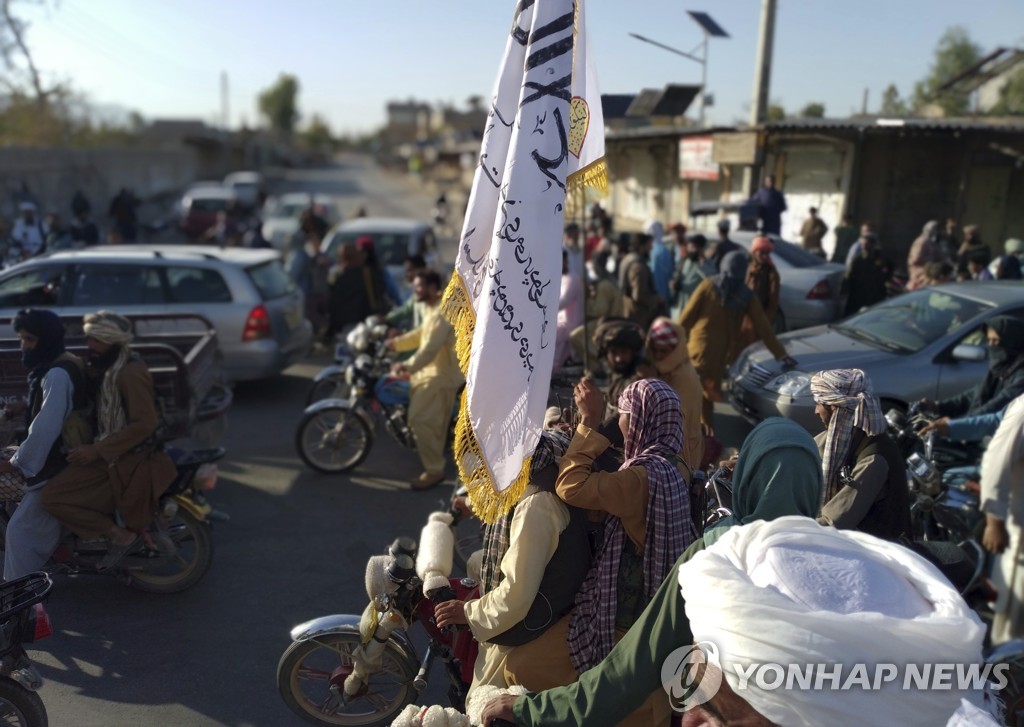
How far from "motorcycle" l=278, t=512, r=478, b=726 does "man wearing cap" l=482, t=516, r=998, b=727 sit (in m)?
1.44

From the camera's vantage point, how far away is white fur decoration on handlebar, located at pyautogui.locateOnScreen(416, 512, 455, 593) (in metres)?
3.34

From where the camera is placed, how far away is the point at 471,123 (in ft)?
286

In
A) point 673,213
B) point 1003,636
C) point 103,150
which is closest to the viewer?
point 1003,636

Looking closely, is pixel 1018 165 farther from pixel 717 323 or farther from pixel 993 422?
pixel 993 422

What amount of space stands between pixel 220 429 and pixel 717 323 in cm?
435

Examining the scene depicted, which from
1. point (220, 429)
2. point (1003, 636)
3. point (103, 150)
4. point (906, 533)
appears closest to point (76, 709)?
point (220, 429)

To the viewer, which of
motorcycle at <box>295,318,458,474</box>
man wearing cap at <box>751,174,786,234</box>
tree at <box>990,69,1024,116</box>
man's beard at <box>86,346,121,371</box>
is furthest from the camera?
tree at <box>990,69,1024,116</box>

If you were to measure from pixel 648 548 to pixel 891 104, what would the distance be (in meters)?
16.3

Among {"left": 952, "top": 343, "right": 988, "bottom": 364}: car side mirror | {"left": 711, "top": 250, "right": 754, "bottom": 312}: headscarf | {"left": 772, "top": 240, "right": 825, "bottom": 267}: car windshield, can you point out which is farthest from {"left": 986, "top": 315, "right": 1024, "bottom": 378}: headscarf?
{"left": 772, "top": 240, "right": 825, "bottom": 267}: car windshield

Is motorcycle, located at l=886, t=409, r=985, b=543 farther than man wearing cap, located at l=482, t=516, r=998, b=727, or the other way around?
motorcycle, located at l=886, t=409, r=985, b=543

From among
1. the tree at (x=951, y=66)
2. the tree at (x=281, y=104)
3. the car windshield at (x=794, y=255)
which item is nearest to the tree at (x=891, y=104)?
the tree at (x=951, y=66)

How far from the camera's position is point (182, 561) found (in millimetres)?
4938

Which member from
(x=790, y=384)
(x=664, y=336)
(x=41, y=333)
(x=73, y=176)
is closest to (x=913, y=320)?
(x=790, y=384)

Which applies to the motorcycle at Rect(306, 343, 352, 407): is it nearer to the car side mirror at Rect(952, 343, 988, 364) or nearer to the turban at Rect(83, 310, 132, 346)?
the turban at Rect(83, 310, 132, 346)
